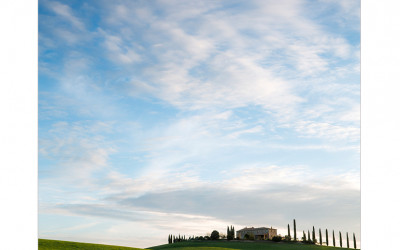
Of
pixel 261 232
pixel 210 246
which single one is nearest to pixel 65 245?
pixel 210 246

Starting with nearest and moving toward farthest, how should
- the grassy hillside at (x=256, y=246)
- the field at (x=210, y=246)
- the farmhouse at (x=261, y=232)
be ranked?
the field at (x=210, y=246), the grassy hillside at (x=256, y=246), the farmhouse at (x=261, y=232)

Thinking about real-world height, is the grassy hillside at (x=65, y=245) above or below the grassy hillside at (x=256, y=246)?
above

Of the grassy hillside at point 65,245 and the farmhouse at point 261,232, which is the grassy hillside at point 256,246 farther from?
the grassy hillside at point 65,245

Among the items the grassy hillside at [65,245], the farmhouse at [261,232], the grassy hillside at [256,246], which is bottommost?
the farmhouse at [261,232]

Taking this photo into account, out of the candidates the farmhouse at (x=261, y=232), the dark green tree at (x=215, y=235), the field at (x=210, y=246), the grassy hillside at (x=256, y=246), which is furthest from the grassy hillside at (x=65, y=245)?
the farmhouse at (x=261, y=232)

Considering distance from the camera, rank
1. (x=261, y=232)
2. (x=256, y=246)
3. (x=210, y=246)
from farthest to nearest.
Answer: (x=261, y=232)
(x=256, y=246)
(x=210, y=246)

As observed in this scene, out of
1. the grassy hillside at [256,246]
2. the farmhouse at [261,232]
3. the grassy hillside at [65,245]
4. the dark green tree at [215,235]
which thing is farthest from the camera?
the farmhouse at [261,232]

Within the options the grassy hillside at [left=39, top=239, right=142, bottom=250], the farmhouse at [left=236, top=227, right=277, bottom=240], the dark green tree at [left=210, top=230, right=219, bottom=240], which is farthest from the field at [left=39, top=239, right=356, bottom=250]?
the farmhouse at [left=236, top=227, right=277, bottom=240]

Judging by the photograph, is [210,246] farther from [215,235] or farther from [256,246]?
[215,235]

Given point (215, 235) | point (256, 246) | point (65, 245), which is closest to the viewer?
point (65, 245)
